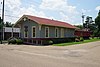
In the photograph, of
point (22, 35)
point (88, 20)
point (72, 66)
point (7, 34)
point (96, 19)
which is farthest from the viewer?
point (88, 20)

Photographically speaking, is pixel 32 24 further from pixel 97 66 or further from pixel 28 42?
pixel 97 66

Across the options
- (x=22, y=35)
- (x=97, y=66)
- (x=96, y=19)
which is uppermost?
(x=96, y=19)

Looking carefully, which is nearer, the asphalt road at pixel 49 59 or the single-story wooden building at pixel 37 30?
the asphalt road at pixel 49 59

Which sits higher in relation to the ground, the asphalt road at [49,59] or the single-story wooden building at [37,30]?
the single-story wooden building at [37,30]

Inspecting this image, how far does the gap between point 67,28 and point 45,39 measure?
10.0 m

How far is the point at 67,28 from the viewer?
38500 millimetres

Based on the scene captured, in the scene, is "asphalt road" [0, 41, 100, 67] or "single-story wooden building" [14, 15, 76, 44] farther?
"single-story wooden building" [14, 15, 76, 44]

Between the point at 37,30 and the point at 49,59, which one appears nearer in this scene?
the point at 49,59

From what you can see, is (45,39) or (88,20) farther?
(88,20)

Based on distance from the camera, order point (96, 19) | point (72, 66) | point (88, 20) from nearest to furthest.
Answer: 1. point (72, 66)
2. point (96, 19)
3. point (88, 20)

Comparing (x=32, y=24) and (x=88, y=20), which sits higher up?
(x=88, y=20)

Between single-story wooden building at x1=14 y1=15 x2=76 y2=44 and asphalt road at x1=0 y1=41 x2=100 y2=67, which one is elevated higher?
single-story wooden building at x1=14 y1=15 x2=76 y2=44

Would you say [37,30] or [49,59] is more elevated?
[37,30]

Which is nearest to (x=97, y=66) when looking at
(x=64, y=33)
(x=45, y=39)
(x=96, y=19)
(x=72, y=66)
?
(x=72, y=66)
